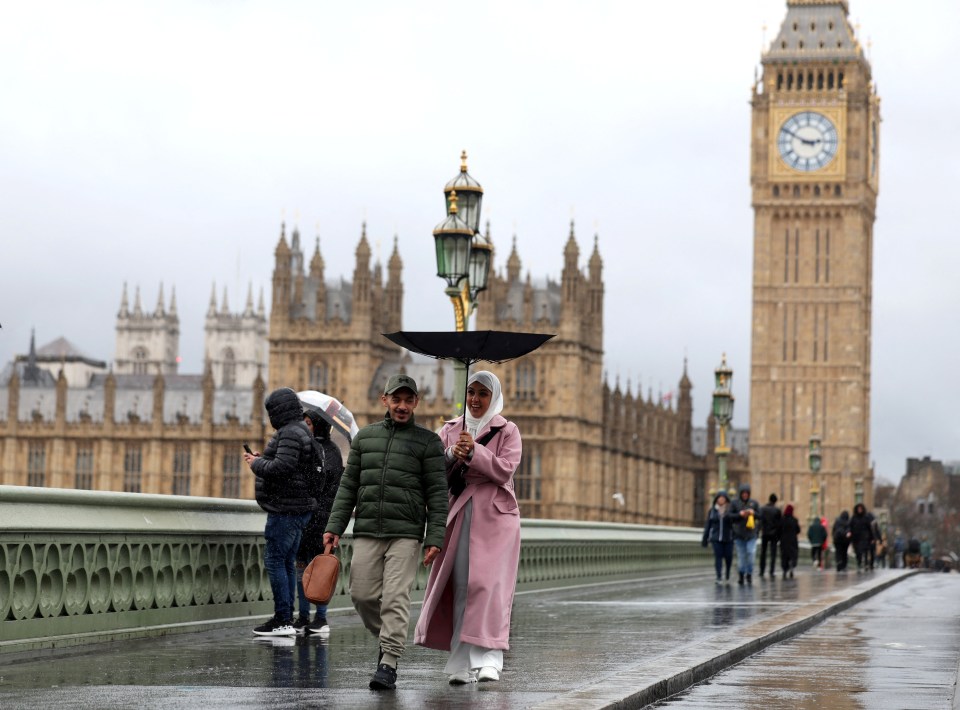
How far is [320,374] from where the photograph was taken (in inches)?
3209

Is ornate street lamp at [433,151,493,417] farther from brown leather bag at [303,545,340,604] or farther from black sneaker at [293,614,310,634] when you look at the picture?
brown leather bag at [303,545,340,604]

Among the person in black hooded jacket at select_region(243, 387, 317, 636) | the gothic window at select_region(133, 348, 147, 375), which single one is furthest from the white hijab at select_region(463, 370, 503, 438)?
the gothic window at select_region(133, 348, 147, 375)

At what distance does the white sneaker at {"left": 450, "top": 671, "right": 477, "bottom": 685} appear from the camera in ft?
31.1

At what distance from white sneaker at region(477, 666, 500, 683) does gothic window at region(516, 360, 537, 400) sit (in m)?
70.1

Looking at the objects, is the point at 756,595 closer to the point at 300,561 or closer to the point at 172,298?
the point at 300,561

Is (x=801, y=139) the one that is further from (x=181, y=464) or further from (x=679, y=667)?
(x=679, y=667)

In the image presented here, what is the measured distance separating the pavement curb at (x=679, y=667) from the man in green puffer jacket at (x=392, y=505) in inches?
42.9

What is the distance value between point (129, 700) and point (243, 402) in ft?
263

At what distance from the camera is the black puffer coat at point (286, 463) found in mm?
11945

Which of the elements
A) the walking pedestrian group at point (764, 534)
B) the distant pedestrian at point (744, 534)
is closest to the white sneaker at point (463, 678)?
the walking pedestrian group at point (764, 534)

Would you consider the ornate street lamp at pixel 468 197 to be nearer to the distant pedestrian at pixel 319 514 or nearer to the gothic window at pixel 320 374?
the distant pedestrian at pixel 319 514

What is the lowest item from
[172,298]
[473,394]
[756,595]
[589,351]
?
[756,595]

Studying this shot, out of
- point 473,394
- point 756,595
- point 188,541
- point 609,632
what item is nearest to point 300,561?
point 188,541

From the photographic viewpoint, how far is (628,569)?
29344mm
